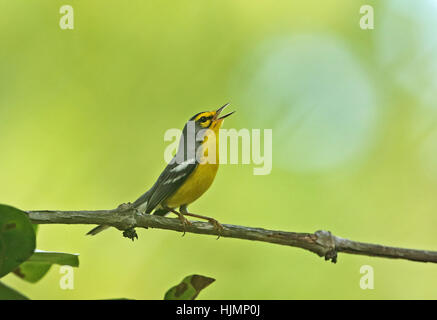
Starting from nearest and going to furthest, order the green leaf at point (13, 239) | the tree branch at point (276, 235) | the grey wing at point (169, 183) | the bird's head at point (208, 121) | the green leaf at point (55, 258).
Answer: the green leaf at point (13, 239), the green leaf at point (55, 258), the tree branch at point (276, 235), the grey wing at point (169, 183), the bird's head at point (208, 121)

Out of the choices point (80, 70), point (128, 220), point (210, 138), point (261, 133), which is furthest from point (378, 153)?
point (128, 220)

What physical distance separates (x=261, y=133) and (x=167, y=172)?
2.21 m

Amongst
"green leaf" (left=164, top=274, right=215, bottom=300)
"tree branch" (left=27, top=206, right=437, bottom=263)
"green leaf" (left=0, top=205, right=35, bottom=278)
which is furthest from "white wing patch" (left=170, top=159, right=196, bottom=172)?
"green leaf" (left=0, top=205, right=35, bottom=278)

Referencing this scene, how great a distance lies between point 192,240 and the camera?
20.7 feet

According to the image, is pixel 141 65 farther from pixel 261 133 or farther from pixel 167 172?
pixel 167 172

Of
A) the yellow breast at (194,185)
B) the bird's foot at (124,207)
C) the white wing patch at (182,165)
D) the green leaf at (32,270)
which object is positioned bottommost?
the green leaf at (32,270)

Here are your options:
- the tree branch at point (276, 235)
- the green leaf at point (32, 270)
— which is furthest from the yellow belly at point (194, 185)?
the green leaf at point (32, 270)

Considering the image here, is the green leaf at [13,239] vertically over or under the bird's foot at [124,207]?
under

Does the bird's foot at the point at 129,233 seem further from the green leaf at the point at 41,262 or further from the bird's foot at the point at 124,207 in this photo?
the green leaf at the point at 41,262

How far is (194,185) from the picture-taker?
168 inches

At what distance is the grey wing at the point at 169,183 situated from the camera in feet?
13.9

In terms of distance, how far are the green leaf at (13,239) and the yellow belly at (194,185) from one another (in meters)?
2.67

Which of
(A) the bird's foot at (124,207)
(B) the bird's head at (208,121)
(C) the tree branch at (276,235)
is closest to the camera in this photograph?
(C) the tree branch at (276,235)
